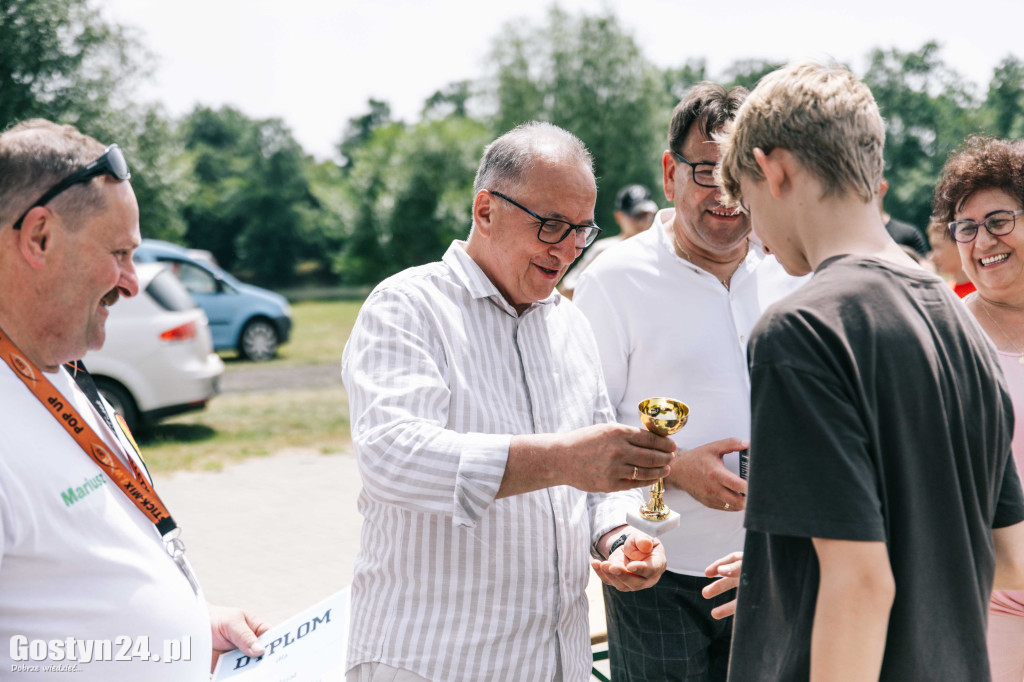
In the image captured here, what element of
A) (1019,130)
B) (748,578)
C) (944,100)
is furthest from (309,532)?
(944,100)

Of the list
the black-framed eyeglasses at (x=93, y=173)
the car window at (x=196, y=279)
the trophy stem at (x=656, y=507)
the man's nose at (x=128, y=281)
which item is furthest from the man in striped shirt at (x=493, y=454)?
the car window at (x=196, y=279)

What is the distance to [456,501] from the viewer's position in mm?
1779

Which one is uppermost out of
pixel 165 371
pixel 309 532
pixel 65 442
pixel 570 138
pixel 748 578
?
pixel 570 138

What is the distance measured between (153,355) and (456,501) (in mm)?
8141

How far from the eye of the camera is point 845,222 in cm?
144

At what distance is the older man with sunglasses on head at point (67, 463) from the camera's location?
149 cm

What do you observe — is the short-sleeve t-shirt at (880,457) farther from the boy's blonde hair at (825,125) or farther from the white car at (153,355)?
the white car at (153,355)

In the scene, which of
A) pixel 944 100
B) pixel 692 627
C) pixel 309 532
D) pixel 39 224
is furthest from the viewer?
pixel 944 100

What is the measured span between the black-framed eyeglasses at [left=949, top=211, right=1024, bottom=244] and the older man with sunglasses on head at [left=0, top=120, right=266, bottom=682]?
8.69 feet

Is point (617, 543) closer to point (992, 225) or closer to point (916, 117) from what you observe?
point (992, 225)

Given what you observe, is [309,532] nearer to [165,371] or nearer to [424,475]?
[165,371]

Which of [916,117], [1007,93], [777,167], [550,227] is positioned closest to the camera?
A: [777,167]

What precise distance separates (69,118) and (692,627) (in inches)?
775

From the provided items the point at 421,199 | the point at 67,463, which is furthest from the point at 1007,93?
the point at 67,463
